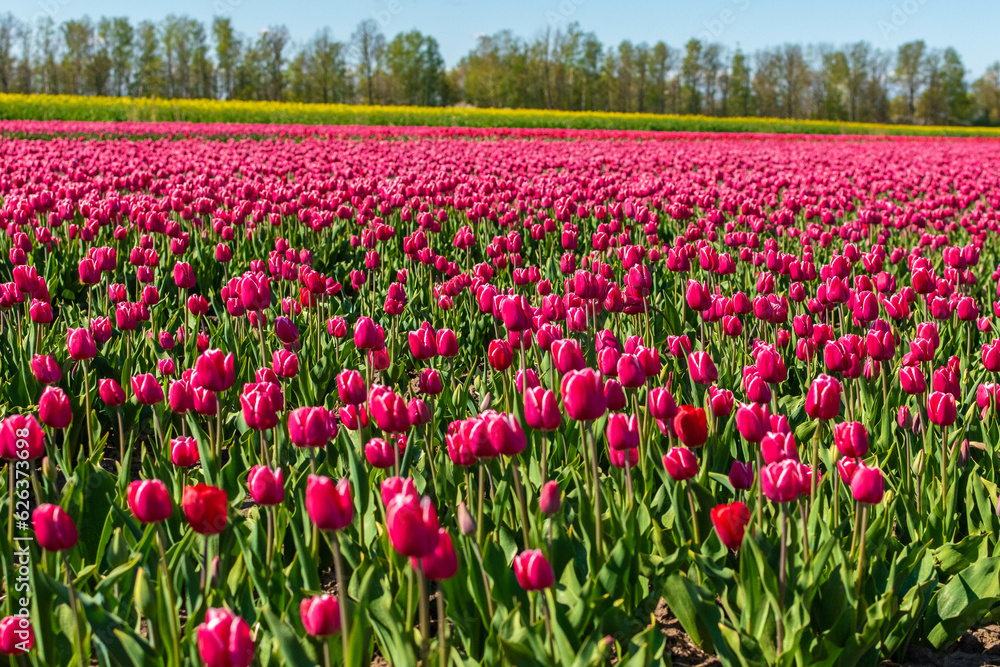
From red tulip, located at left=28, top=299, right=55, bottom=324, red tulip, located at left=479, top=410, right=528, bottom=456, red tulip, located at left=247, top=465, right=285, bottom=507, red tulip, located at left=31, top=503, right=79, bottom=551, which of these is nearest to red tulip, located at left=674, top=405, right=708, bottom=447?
red tulip, located at left=479, top=410, right=528, bottom=456

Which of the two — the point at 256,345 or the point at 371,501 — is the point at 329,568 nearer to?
the point at 371,501

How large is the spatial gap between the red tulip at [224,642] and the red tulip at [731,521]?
1001 mm

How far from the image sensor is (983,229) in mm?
5680

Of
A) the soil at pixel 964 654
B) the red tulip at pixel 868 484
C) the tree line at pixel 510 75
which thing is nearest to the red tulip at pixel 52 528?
the red tulip at pixel 868 484

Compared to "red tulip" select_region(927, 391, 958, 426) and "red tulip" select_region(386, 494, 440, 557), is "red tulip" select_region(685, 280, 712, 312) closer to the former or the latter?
"red tulip" select_region(927, 391, 958, 426)

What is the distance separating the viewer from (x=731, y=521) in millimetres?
1736

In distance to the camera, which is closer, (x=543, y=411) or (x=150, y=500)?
(x=150, y=500)

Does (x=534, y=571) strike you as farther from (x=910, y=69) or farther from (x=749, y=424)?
(x=910, y=69)

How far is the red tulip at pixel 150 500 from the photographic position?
60.6 inches

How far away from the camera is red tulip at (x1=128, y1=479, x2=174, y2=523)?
154cm

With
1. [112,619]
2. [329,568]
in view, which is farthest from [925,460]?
[112,619]

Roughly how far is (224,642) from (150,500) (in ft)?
1.34

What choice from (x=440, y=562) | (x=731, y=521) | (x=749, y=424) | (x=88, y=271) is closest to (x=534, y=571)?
(x=440, y=562)

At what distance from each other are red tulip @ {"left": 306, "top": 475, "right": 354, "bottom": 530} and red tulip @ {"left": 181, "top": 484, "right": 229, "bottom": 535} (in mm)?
276
